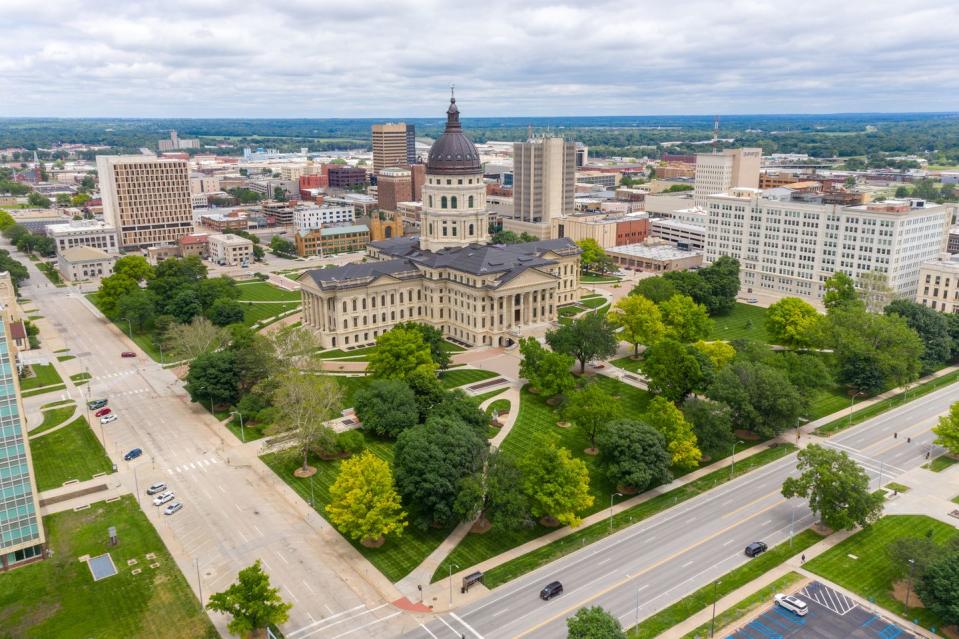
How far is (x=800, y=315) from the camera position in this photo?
123812mm

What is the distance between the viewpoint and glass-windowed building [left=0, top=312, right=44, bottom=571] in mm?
64500

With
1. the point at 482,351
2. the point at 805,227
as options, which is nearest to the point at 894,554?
the point at 482,351

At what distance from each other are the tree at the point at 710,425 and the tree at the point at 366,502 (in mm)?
38521

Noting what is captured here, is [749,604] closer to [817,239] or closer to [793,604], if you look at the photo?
[793,604]

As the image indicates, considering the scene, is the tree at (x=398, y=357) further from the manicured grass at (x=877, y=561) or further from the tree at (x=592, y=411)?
the manicured grass at (x=877, y=561)

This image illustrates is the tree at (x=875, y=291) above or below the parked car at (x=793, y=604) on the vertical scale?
above

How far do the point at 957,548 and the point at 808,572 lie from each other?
12.6 meters

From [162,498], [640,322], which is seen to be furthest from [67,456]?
[640,322]

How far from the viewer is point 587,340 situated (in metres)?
114

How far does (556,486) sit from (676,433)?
19.3m

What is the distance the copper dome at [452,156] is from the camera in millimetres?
154500

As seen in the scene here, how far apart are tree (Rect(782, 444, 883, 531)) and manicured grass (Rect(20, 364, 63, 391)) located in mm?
114559

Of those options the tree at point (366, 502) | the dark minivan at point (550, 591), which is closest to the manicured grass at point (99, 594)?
the tree at point (366, 502)

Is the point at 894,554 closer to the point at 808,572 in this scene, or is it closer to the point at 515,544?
the point at 808,572
